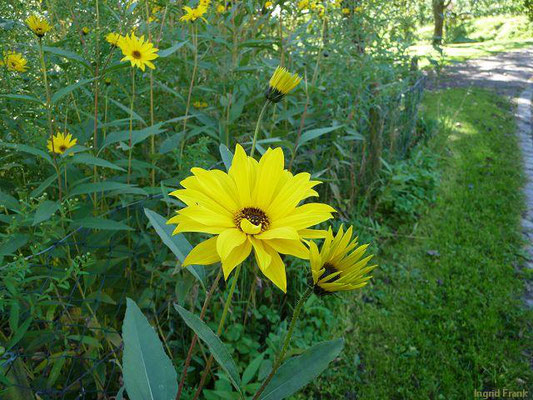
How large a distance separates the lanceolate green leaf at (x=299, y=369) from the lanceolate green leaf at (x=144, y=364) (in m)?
0.16

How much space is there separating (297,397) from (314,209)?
1.41 m

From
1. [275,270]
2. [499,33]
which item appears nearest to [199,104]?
[275,270]

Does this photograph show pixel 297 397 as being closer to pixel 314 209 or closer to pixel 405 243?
pixel 314 209

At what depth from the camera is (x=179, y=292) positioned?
4.06 ft

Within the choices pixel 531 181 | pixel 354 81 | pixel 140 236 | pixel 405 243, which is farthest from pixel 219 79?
pixel 531 181

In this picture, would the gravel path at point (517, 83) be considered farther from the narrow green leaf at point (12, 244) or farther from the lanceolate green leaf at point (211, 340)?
the narrow green leaf at point (12, 244)

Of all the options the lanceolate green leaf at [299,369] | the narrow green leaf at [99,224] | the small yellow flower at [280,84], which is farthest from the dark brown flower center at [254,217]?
the narrow green leaf at [99,224]

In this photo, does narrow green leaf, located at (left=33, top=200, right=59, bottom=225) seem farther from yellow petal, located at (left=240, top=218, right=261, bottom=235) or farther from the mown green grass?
the mown green grass

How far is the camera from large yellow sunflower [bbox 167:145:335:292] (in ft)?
2.06

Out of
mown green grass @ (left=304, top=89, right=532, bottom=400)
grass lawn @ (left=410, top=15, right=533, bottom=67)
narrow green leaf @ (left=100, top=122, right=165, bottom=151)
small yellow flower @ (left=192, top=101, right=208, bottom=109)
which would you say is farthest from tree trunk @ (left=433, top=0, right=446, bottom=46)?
grass lawn @ (left=410, top=15, right=533, bottom=67)

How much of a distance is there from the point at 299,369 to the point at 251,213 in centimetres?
27

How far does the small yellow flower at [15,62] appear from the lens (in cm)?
136

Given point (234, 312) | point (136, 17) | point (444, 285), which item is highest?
point (136, 17)

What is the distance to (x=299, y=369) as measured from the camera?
0.67m
